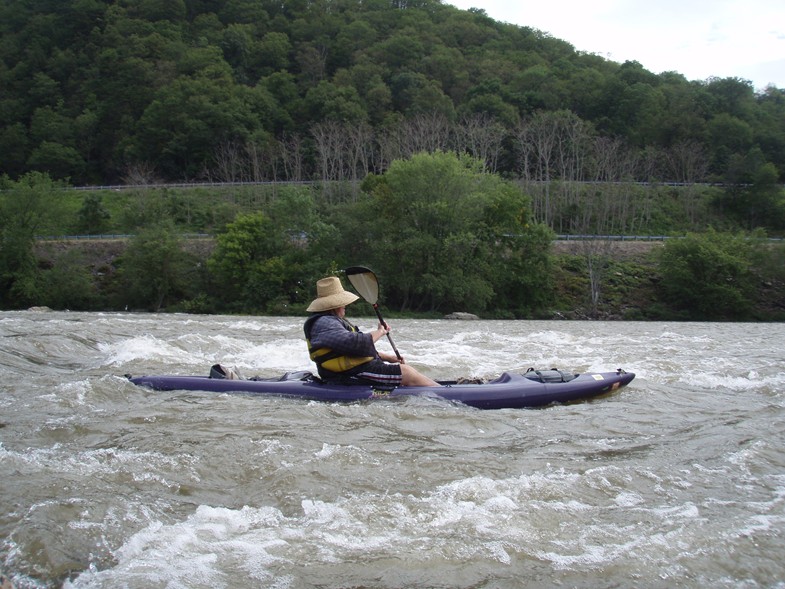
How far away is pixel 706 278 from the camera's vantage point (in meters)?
30.8

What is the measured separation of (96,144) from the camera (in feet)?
212

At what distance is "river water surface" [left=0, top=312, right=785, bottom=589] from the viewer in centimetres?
361

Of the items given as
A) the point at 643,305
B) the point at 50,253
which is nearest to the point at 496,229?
the point at 643,305

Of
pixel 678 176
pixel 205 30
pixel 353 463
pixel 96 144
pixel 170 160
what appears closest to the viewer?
pixel 353 463

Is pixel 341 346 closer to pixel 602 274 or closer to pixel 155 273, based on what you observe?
pixel 155 273

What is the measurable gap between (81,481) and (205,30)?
3280 inches

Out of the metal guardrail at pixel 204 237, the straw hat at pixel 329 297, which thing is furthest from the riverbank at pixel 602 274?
the straw hat at pixel 329 297

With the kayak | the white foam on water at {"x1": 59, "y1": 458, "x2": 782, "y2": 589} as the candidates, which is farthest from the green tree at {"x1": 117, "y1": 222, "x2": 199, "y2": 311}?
the white foam on water at {"x1": 59, "y1": 458, "x2": 782, "y2": 589}

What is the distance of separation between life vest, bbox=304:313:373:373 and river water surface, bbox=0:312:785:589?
43 centimetres

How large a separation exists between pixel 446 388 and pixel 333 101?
5431cm

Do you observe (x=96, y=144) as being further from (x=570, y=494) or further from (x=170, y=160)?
(x=570, y=494)

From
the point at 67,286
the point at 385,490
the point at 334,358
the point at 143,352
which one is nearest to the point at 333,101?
the point at 67,286

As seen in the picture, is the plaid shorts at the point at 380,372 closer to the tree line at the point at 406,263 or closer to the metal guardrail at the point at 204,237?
the tree line at the point at 406,263

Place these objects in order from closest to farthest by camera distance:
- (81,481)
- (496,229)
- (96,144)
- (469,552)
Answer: (469,552), (81,481), (496,229), (96,144)
